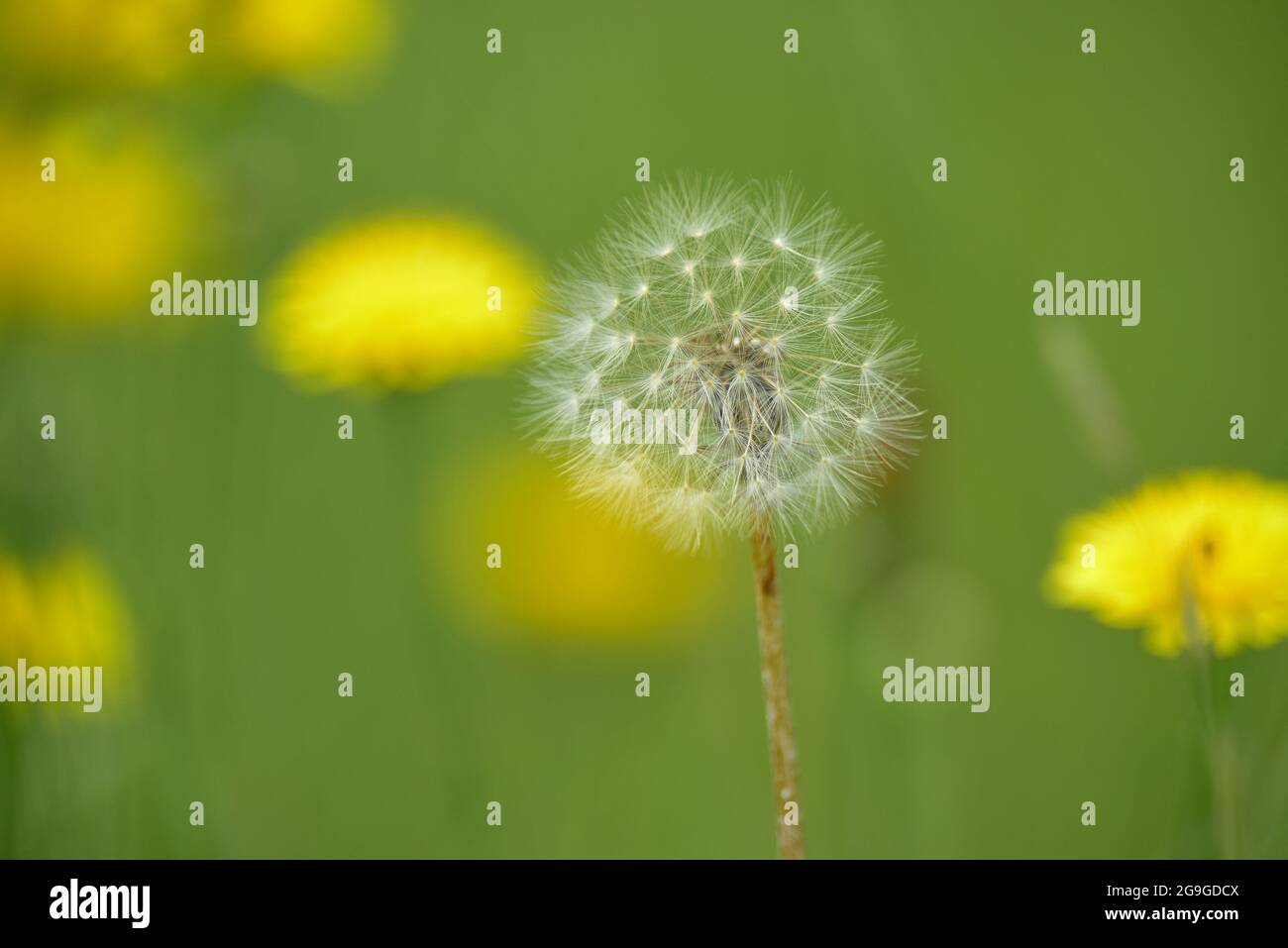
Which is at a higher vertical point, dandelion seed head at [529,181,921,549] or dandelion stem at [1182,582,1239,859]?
dandelion seed head at [529,181,921,549]

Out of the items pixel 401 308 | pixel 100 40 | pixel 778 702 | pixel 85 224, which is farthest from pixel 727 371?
pixel 85 224

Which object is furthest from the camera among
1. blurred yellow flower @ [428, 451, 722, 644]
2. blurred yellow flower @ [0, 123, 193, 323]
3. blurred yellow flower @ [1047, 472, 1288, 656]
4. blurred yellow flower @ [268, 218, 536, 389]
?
blurred yellow flower @ [428, 451, 722, 644]

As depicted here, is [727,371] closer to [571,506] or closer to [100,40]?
[571,506]

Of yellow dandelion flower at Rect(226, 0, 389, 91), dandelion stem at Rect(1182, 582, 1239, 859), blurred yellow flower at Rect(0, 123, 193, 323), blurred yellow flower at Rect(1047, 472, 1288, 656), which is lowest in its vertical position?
dandelion stem at Rect(1182, 582, 1239, 859)

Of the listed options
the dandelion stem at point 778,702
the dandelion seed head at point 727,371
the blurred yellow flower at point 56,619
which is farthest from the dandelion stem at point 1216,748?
the blurred yellow flower at point 56,619

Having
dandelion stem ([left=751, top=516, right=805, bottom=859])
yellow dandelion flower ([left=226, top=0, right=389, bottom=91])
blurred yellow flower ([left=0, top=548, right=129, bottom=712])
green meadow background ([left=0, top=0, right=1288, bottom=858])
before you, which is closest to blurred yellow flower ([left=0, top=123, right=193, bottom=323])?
green meadow background ([left=0, top=0, right=1288, bottom=858])

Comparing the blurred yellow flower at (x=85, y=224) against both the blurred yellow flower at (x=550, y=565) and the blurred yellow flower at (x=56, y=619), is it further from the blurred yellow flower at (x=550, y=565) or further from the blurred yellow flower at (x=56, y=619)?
the blurred yellow flower at (x=550, y=565)

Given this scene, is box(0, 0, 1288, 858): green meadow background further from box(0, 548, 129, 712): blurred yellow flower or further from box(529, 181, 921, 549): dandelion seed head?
box(529, 181, 921, 549): dandelion seed head
